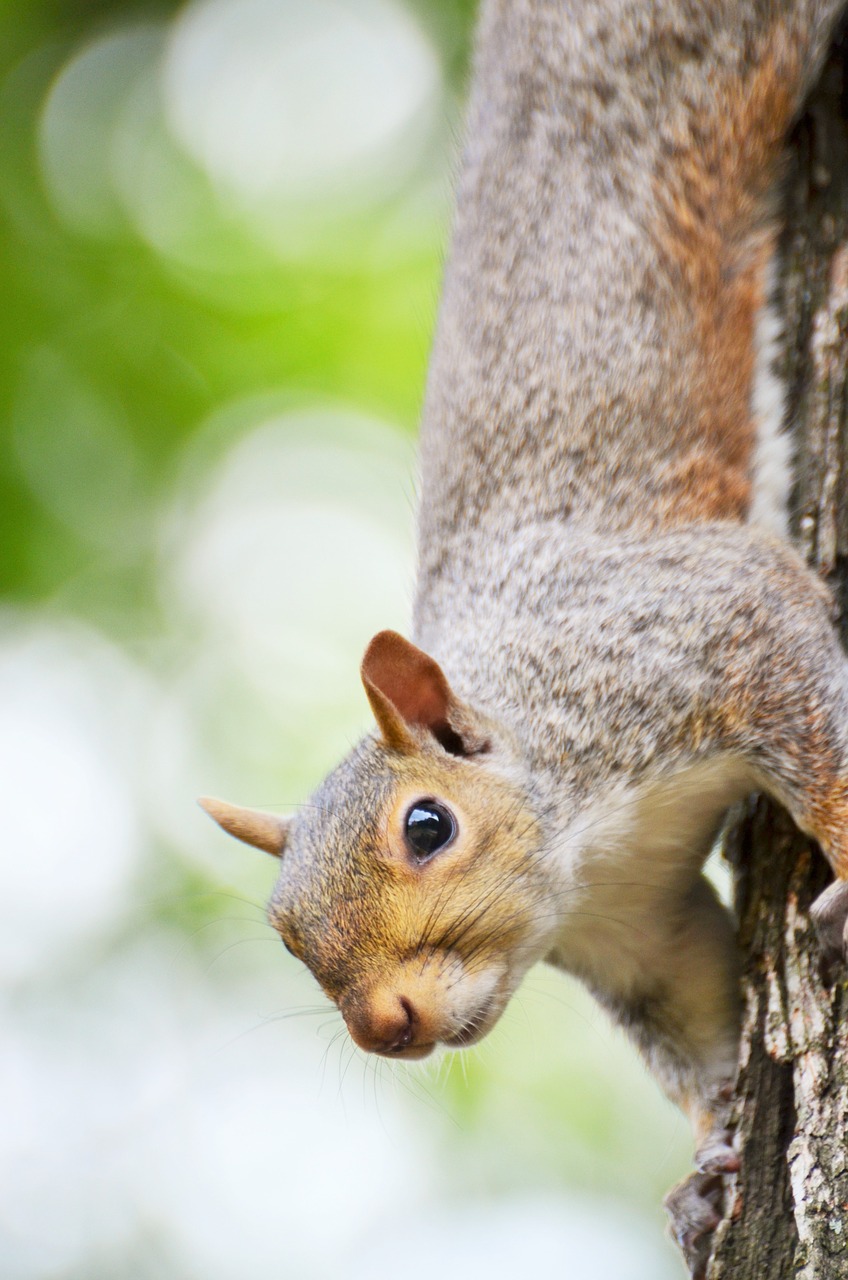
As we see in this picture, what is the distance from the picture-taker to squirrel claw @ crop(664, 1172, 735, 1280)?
8.14ft

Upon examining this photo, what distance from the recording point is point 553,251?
3381 millimetres

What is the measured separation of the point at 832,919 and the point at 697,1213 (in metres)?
0.72

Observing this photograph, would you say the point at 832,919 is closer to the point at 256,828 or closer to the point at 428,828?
the point at 428,828

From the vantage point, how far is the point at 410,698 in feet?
8.79

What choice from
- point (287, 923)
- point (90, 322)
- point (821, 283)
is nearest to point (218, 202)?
point (90, 322)

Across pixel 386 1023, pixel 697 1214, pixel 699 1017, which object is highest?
pixel 386 1023

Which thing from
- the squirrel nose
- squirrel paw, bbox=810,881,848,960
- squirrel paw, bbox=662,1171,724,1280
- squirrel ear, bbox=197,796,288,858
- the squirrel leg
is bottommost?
squirrel paw, bbox=662,1171,724,1280

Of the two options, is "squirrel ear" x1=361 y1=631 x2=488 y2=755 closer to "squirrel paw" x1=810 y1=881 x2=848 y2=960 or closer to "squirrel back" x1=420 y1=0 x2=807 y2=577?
"squirrel back" x1=420 y1=0 x2=807 y2=577

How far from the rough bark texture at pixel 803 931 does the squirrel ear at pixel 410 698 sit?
1.99 feet

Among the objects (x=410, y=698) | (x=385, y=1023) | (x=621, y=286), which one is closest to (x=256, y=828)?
(x=410, y=698)

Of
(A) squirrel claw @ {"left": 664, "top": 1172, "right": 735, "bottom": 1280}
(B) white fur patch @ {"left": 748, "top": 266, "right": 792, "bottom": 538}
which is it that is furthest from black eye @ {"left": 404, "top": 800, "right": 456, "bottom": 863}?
(B) white fur patch @ {"left": 748, "top": 266, "right": 792, "bottom": 538}

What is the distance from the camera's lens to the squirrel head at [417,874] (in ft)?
7.87

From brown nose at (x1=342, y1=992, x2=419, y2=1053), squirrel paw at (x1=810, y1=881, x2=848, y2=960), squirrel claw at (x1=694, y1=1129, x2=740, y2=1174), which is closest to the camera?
squirrel paw at (x1=810, y1=881, x2=848, y2=960)

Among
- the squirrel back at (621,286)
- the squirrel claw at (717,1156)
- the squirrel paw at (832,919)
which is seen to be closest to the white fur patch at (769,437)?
the squirrel back at (621,286)
